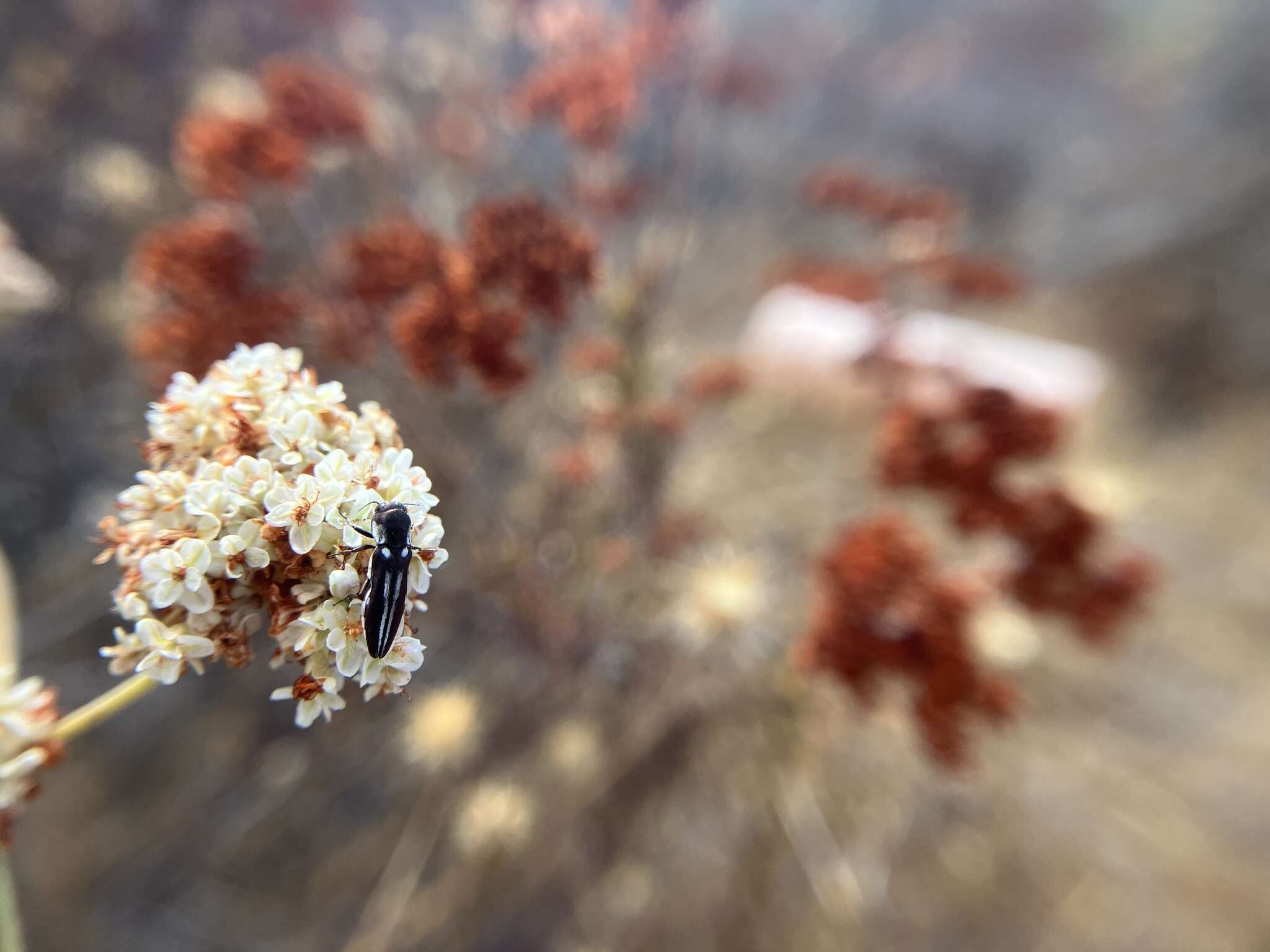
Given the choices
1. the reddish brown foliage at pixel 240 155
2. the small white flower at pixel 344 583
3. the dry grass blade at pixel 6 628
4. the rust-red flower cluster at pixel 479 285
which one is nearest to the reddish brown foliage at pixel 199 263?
the reddish brown foliage at pixel 240 155

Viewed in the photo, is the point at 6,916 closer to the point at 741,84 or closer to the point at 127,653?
the point at 127,653

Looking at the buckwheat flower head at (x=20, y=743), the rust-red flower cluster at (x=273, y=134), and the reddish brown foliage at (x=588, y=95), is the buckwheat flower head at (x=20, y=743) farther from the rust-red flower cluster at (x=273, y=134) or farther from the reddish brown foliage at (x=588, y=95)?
the reddish brown foliage at (x=588, y=95)

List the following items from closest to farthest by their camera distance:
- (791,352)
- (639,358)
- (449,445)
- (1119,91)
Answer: (449,445) < (639,358) < (791,352) < (1119,91)

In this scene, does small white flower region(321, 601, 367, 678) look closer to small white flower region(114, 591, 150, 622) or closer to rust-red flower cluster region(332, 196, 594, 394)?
small white flower region(114, 591, 150, 622)

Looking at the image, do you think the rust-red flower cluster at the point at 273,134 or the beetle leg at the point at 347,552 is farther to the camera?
the rust-red flower cluster at the point at 273,134

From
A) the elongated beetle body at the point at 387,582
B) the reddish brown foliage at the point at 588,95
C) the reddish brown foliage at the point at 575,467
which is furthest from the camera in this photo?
the reddish brown foliage at the point at 575,467

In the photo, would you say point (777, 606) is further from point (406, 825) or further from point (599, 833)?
point (406, 825)

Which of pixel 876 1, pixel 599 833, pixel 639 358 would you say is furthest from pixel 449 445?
pixel 876 1

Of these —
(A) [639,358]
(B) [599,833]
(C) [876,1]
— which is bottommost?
(B) [599,833]
